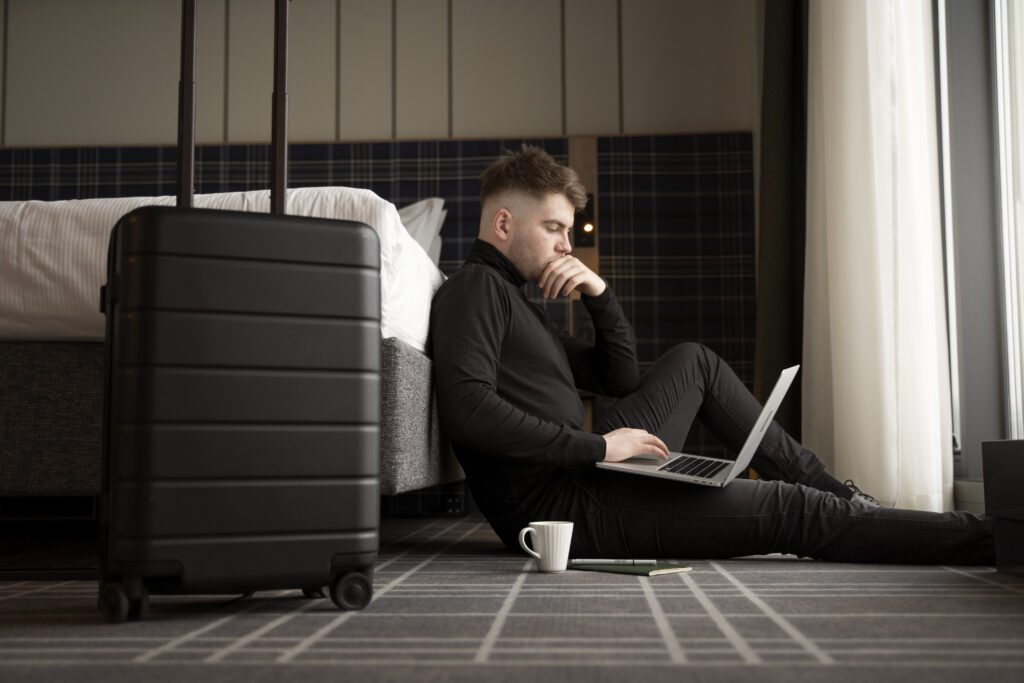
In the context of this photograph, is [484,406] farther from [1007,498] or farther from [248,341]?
[1007,498]

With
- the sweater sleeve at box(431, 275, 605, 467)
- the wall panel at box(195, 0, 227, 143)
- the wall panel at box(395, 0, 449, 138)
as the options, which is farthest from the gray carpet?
the wall panel at box(195, 0, 227, 143)

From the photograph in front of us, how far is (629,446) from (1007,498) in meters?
0.64

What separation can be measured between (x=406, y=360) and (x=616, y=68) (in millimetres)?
2377

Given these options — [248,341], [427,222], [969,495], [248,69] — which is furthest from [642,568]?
[248,69]

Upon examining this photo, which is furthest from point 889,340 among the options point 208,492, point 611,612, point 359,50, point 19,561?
point 359,50

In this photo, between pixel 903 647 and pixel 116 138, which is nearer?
pixel 903 647

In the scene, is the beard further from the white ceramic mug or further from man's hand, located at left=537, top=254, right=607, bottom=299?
the white ceramic mug

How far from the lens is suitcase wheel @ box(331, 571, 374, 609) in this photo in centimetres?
125

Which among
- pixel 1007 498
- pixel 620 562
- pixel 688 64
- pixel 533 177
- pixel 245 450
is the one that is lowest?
pixel 620 562

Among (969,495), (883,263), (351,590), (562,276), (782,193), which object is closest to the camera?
(351,590)

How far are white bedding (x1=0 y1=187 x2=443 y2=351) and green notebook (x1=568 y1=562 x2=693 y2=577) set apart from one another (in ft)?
1.87

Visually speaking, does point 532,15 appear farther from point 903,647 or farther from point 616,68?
point 903,647

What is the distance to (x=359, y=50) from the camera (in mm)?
3957

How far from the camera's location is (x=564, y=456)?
1.78 m
